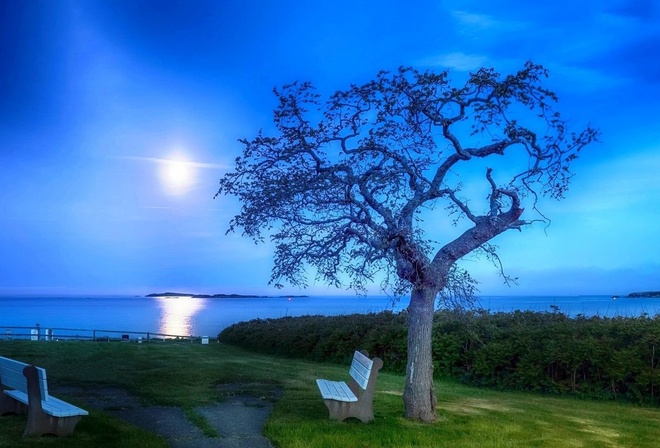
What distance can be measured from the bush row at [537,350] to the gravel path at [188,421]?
4.33 metres

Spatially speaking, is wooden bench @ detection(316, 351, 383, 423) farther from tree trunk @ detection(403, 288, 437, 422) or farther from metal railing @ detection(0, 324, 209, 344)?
metal railing @ detection(0, 324, 209, 344)

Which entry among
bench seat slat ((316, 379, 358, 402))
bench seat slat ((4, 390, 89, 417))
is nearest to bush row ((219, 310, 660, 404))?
bench seat slat ((316, 379, 358, 402))

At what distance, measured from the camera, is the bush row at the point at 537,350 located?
40.7 feet

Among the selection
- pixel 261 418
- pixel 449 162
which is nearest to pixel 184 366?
pixel 261 418

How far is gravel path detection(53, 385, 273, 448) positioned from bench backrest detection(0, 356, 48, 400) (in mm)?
1602

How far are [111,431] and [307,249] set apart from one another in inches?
150

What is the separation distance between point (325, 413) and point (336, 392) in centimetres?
69

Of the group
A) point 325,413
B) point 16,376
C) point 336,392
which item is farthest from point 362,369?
point 16,376

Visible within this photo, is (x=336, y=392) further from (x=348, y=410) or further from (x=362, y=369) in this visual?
(x=362, y=369)

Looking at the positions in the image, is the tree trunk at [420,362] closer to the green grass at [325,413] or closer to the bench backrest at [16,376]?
the green grass at [325,413]

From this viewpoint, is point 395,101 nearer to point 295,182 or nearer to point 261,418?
point 295,182

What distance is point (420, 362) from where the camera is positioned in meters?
9.38

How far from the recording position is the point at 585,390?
1294 cm

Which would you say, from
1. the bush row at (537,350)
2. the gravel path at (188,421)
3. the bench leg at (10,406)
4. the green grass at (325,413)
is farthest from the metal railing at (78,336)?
the bench leg at (10,406)
